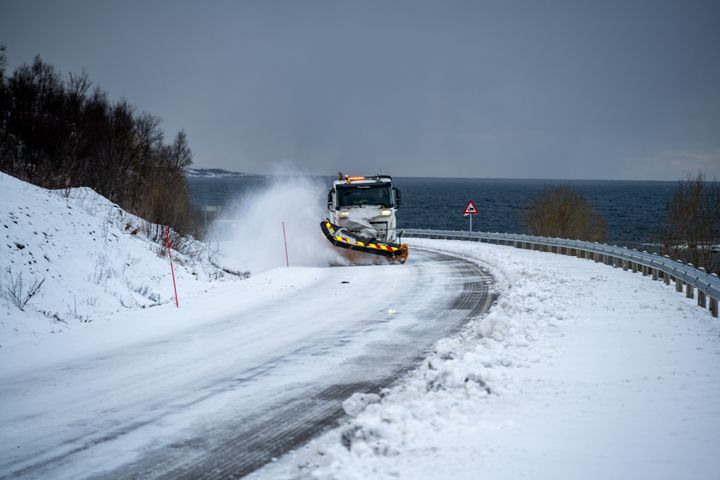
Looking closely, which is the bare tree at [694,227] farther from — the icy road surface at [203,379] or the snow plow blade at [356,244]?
the icy road surface at [203,379]

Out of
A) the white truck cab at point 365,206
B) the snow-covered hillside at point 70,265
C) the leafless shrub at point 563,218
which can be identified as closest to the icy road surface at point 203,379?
the snow-covered hillside at point 70,265

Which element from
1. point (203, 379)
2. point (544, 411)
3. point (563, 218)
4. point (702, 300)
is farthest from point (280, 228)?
point (563, 218)

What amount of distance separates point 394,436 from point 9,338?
7913mm

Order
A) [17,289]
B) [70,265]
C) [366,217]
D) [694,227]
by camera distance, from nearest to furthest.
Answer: [17,289]
[70,265]
[366,217]
[694,227]

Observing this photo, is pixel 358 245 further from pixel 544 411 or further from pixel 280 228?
pixel 544 411

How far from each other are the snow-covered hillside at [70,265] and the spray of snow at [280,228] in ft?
20.3

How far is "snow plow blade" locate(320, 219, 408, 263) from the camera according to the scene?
2203cm

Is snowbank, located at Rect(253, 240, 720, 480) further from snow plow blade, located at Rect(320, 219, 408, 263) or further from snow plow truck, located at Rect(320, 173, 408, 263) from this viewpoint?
snow plow truck, located at Rect(320, 173, 408, 263)

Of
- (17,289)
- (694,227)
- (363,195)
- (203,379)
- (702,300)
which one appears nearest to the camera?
(203,379)

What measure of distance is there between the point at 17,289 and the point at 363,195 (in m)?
13.0

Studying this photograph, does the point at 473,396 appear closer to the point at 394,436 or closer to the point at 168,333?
the point at 394,436

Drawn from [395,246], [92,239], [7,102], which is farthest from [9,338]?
[7,102]

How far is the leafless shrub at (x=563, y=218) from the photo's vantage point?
2163 inches

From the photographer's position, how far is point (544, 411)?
5969 millimetres
